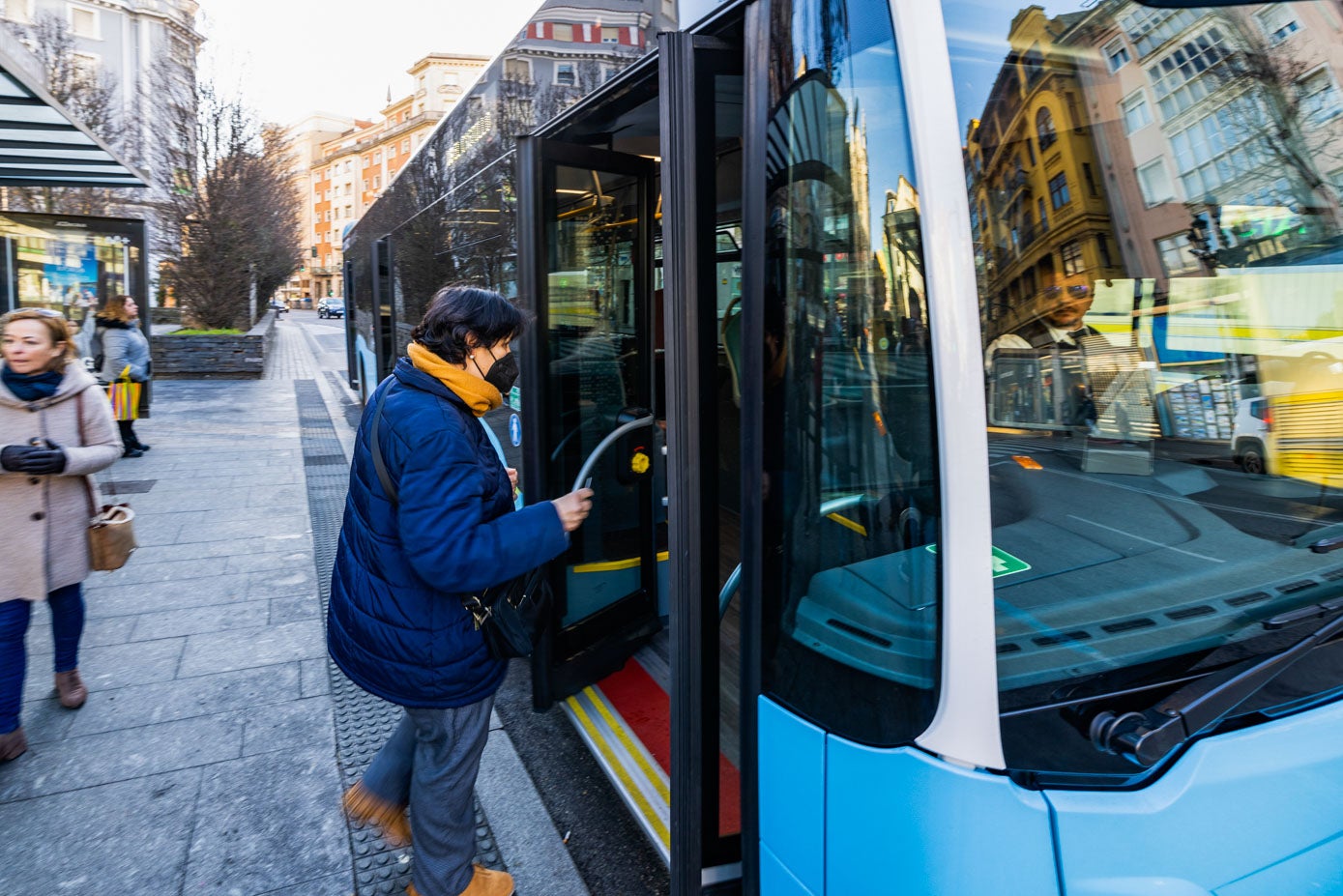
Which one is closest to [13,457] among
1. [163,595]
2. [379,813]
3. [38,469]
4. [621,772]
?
[38,469]

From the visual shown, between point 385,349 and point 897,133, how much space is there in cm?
815

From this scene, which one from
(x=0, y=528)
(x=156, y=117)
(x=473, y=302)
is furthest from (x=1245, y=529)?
(x=156, y=117)

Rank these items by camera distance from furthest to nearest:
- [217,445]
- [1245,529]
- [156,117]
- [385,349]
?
[156,117]
[217,445]
[385,349]
[1245,529]

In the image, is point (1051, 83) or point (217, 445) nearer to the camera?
point (1051, 83)

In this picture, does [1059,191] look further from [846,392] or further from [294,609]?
[294,609]

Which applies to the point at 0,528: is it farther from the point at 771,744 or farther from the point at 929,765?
the point at 929,765

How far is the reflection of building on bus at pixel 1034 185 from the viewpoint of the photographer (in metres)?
1.34

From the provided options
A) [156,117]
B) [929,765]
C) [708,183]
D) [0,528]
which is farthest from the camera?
[156,117]

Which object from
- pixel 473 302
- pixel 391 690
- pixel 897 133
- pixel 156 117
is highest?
pixel 156 117

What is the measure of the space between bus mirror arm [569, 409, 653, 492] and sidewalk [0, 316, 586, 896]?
43.2 inches

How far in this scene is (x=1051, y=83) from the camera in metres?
1.36

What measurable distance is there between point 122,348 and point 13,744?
6574 millimetres

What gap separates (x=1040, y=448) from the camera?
4.72 ft

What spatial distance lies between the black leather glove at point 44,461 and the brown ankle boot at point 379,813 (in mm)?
1639
